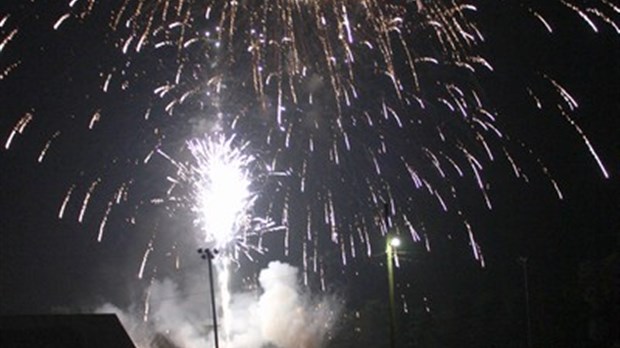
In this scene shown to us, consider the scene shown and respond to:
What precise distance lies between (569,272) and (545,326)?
3.68 metres

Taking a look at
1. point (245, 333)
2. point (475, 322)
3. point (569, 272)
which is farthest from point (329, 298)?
point (569, 272)

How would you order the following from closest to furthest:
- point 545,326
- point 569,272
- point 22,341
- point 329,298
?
point 22,341 < point 545,326 < point 569,272 < point 329,298

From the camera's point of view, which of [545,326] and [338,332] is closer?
[545,326]

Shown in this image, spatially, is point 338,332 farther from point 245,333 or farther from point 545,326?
point 545,326

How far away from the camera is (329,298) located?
4734 centimetres

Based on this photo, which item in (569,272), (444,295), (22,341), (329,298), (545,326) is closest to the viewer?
(22,341)

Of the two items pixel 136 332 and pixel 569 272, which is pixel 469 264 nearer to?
pixel 569 272

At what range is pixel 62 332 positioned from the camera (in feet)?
71.9

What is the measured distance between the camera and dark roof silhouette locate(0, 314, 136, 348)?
21109 mm

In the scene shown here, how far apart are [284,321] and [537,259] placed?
51.5 ft

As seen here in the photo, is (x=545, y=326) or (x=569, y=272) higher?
(x=569, y=272)

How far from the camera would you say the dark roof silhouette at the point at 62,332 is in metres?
21.1

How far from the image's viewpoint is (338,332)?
1752 inches

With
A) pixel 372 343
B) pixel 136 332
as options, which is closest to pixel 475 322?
pixel 372 343
